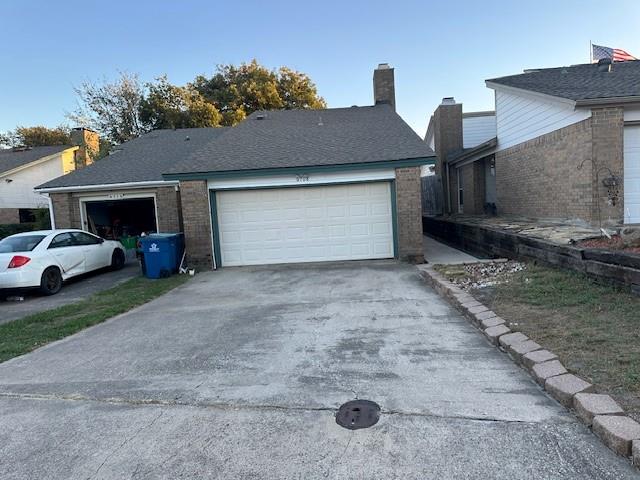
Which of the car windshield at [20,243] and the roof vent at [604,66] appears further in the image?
the roof vent at [604,66]

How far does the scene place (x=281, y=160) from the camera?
1156 centimetres

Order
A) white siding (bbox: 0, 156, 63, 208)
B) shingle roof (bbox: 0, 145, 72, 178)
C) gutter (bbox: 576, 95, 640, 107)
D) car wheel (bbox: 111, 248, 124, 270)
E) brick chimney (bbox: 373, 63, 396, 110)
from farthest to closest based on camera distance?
shingle roof (bbox: 0, 145, 72, 178) < white siding (bbox: 0, 156, 63, 208) < brick chimney (bbox: 373, 63, 396, 110) < car wheel (bbox: 111, 248, 124, 270) < gutter (bbox: 576, 95, 640, 107)

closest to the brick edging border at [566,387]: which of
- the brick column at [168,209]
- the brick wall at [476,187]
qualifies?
the brick column at [168,209]

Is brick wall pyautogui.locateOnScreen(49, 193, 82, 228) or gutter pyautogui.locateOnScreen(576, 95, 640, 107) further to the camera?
brick wall pyautogui.locateOnScreen(49, 193, 82, 228)

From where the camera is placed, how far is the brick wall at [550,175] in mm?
9836

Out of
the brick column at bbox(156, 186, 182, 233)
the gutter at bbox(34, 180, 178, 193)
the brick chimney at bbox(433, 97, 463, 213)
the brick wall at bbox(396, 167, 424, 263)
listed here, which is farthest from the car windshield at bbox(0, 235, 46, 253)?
the brick chimney at bbox(433, 97, 463, 213)

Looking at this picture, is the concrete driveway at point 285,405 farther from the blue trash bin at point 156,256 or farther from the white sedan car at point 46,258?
the blue trash bin at point 156,256

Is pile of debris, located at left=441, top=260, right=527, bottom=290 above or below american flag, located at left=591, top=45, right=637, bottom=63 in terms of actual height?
below

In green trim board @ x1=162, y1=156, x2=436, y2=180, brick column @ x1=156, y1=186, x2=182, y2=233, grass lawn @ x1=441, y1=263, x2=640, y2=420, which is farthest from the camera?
brick column @ x1=156, y1=186, x2=182, y2=233

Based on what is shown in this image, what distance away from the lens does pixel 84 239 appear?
11.5 metres

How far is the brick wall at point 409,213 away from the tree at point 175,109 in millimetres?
20387

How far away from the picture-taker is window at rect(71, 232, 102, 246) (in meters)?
11.2

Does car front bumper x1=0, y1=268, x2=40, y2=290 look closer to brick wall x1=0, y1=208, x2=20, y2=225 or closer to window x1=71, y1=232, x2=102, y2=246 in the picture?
window x1=71, y1=232, x2=102, y2=246

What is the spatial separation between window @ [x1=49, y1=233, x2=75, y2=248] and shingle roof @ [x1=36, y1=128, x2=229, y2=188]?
362cm
